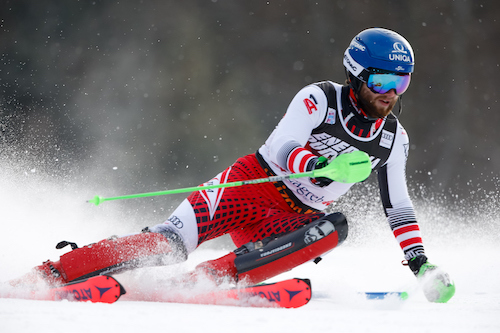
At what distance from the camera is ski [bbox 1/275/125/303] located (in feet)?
4.92

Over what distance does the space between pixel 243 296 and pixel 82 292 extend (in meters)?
0.51

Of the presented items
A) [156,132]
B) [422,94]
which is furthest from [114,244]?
[422,94]

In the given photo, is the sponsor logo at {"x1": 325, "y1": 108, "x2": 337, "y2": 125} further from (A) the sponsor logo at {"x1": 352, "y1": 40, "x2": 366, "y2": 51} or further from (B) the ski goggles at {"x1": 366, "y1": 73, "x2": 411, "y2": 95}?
(A) the sponsor logo at {"x1": 352, "y1": 40, "x2": 366, "y2": 51}

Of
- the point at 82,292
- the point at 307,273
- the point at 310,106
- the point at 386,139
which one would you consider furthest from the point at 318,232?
the point at 307,273

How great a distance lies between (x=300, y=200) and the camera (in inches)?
86.4

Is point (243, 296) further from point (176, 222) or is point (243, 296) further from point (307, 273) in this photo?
point (307, 273)

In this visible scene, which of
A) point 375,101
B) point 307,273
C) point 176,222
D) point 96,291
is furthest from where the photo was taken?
point 307,273

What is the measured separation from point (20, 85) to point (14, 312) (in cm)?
405

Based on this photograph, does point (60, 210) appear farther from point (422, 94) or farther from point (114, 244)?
point (422, 94)

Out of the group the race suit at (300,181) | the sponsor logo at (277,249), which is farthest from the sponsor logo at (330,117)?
the sponsor logo at (277,249)

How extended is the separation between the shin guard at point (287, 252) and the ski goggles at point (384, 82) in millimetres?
612

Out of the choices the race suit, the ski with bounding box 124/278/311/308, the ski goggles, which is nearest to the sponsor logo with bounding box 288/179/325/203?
the race suit

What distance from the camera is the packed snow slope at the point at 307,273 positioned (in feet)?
3.99

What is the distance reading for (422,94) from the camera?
5.37 m
